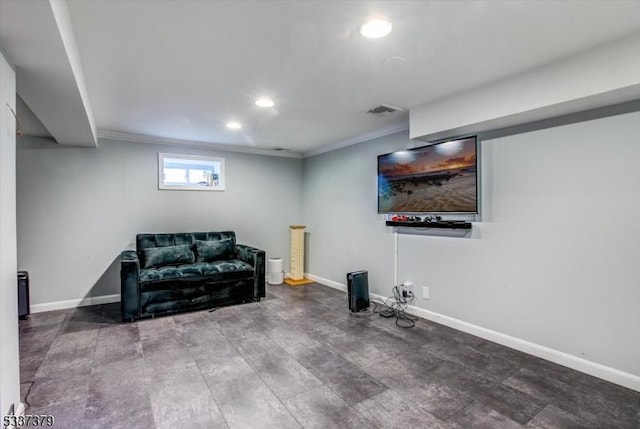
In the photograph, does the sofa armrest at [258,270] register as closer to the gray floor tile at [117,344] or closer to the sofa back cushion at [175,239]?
the sofa back cushion at [175,239]

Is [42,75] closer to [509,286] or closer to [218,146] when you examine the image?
[218,146]

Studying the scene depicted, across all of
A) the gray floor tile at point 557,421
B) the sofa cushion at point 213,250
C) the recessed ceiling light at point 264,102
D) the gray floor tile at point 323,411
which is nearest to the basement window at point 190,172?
the sofa cushion at point 213,250

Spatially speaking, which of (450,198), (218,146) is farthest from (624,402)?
(218,146)

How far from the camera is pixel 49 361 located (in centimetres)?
263

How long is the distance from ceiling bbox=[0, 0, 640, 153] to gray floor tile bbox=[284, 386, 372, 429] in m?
2.34

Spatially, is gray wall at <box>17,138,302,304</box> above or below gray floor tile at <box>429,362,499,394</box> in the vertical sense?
above

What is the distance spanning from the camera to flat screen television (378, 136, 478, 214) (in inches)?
122

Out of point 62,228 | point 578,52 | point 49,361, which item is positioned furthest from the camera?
point 62,228

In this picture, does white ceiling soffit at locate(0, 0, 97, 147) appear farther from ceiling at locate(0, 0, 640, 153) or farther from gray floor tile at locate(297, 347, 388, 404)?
gray floor tile at locate(297, 347, 388, 404)

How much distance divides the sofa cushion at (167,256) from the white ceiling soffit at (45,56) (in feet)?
6.03

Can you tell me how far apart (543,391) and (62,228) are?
17.6 feet

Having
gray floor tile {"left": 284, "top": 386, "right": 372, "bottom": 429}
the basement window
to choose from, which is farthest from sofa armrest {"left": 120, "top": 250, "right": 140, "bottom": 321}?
gray floor tile {"left": 284, "top": 386, "right": 372, "bottom": 429}

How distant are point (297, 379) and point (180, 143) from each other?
3.90 meters

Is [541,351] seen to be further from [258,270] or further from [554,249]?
[258,270]
